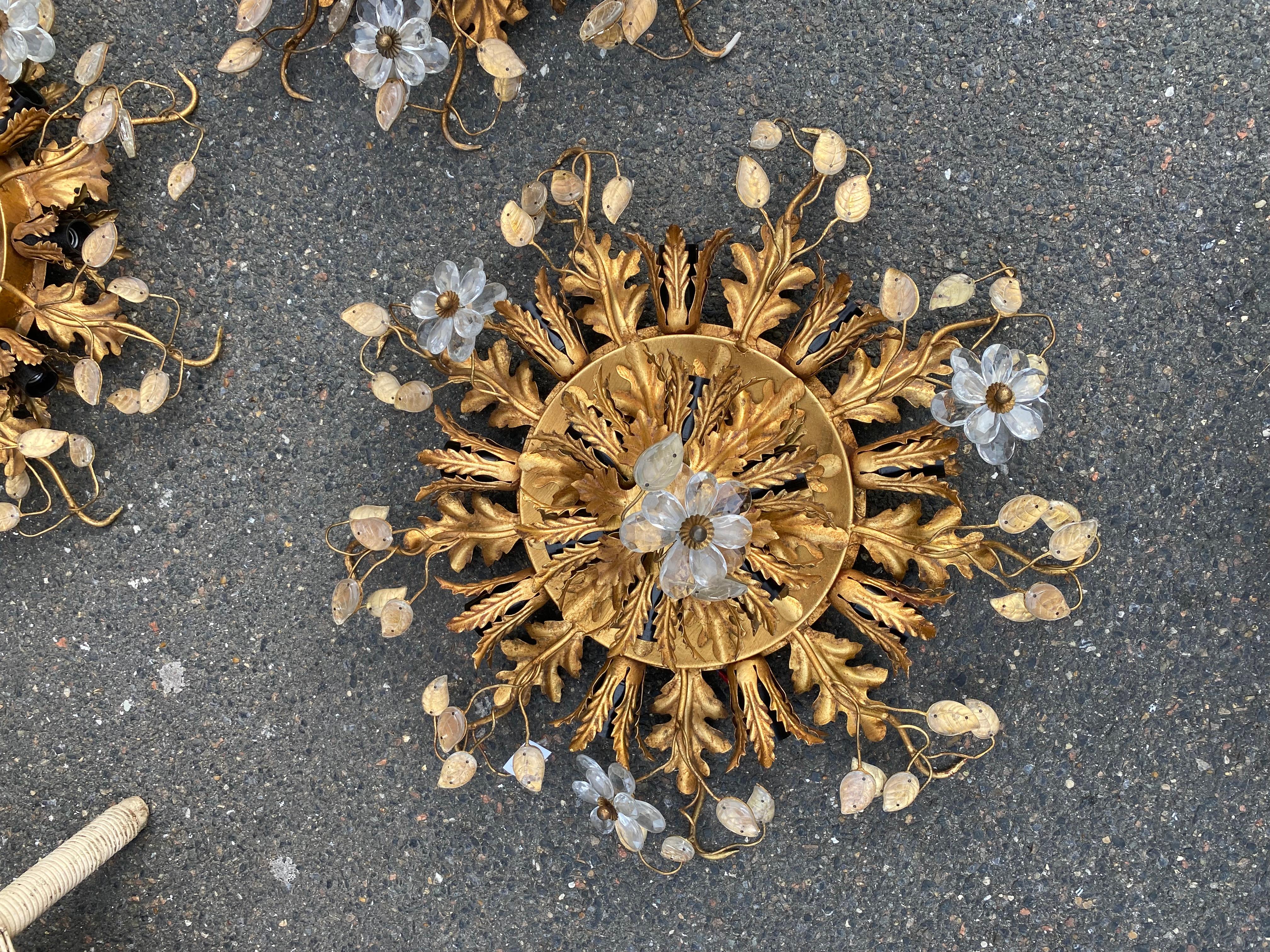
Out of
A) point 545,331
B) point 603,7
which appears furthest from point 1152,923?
point 603,7

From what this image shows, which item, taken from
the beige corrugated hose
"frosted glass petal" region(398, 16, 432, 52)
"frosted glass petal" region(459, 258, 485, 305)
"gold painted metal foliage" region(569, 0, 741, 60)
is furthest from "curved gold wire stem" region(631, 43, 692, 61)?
the beige corrugated hose

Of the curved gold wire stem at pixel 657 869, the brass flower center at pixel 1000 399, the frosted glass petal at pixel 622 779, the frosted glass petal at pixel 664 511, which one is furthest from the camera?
the curved gold wire stem at pixel 657 869

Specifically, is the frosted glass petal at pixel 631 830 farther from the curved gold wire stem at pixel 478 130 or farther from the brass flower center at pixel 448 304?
the curved gold wire stem at pixel 478 130

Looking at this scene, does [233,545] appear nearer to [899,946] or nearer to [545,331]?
[545,331]

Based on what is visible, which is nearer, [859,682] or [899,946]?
[859,682]

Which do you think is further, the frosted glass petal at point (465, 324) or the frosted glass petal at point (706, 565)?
the frosted glass petal at point (465, 324)

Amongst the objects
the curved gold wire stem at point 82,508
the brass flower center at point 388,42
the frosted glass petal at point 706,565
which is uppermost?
the brass flower center at point 388,42

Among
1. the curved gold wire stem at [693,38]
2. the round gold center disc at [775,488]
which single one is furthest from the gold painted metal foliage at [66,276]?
the curved gold wire stem at [693,38]

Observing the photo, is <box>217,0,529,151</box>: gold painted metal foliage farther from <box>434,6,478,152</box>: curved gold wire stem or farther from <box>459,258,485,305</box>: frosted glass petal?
<box>459,258,485,305</box>: frosted glass petal

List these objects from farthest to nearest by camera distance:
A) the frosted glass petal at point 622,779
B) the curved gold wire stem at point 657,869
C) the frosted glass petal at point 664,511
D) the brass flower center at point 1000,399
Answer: the curved gold wire stem at point 657,869
the frosted glass petal at point 622,779
the brass flower center at point 1000,399
the frosted glass petal at point 664,511
